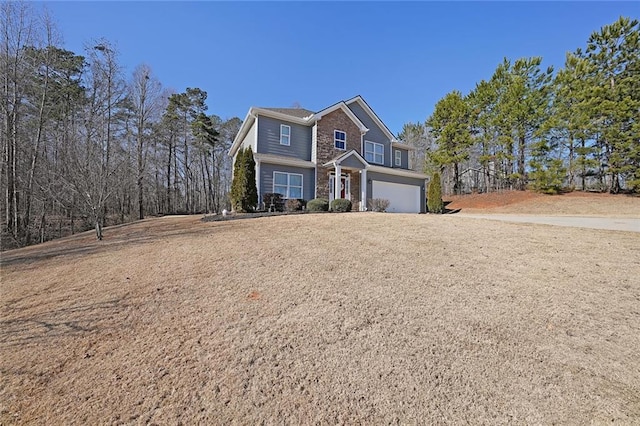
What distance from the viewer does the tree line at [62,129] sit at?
8.45 m

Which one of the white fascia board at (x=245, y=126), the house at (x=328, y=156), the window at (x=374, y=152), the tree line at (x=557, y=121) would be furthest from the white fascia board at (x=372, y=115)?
the tree line at (x=557, y=121)

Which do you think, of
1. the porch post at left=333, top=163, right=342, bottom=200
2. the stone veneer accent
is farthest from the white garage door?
the porch post at left=333, top=163, right=342, bottom=200

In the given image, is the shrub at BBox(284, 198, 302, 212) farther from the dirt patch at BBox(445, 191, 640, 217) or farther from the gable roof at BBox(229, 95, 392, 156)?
the dirt patch at BBox(445, 191, 640, 217)

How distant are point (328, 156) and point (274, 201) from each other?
479 cm

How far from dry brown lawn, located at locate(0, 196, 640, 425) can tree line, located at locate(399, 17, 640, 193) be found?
73.4 ft

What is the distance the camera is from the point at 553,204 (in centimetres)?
1934

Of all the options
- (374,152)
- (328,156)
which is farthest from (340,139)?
(374,152)

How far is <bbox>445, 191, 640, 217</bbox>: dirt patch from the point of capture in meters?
17.3

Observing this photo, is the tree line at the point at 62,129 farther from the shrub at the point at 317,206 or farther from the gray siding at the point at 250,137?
the shrub at the point at 317,206

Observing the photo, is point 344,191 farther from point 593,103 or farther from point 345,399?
point 593,103

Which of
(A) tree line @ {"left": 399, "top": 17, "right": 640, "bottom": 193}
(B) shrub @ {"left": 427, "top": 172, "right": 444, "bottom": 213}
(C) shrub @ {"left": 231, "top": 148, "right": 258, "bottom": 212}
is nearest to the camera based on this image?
(C) shrub @ {"left": 231, "top": 148, "right": 258, "bottom": 212}

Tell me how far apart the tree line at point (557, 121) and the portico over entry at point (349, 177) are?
14.7 m

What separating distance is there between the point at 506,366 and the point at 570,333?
1137 millimetres

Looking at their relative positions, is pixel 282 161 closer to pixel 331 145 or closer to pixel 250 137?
pixel 250 137
